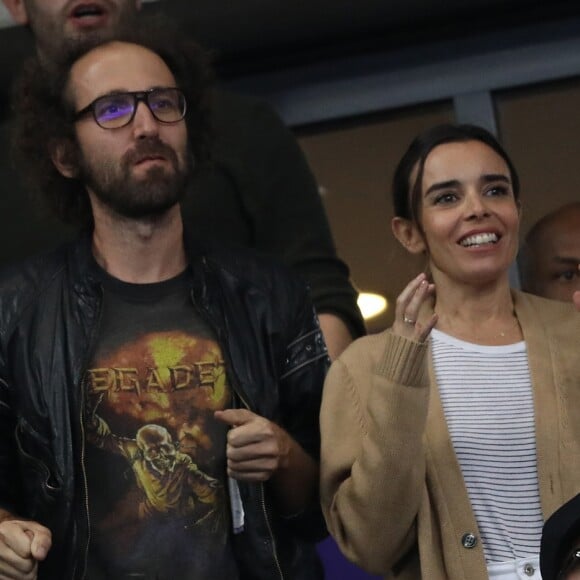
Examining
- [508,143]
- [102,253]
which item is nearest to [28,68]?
[102,253]

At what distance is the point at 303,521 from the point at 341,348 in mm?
507

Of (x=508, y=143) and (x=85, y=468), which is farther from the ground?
(x=508, y=143)

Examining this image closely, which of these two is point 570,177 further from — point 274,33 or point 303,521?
point 303,521

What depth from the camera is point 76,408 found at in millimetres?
3135

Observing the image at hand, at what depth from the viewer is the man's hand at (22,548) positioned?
2.90 meters

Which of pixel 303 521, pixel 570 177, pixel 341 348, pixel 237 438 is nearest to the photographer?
pixel 237 438

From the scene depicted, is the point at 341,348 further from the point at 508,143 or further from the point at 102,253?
the point at 508,143

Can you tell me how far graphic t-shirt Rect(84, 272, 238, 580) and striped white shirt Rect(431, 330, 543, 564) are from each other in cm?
49


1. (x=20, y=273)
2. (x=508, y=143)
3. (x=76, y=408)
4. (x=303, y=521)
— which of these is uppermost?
(x=508, y=143)

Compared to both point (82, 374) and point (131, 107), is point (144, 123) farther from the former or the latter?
point (82, 374)

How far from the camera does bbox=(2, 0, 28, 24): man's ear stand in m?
4.15

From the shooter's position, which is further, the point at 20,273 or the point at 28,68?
the point at 28,68

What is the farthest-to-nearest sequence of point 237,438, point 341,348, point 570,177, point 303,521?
point 570,177 < point 341,348 < point 303,521 < point 237,438

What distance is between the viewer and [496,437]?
317 centimetres
